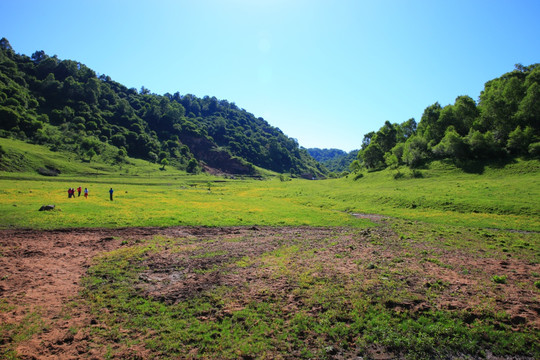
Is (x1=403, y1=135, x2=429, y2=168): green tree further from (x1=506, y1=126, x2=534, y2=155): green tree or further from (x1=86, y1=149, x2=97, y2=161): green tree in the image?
(x1=86, y1=149, x2=97, y2=161): green tree

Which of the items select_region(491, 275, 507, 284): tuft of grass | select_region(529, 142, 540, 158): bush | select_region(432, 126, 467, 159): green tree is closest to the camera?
select_region(491, 275, 507, 284): tuft of grass

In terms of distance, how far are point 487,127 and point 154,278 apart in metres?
93.4

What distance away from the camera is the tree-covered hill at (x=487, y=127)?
196ft

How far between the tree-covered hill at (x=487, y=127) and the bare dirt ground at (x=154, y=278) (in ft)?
205

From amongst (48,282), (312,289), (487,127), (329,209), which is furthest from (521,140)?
(48,282)

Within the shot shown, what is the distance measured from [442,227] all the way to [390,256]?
15066 mm

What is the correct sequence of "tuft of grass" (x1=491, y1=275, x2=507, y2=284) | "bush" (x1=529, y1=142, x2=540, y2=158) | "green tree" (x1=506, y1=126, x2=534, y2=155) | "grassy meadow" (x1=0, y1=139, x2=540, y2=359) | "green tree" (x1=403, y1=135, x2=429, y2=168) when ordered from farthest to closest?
"green tree" (x1=403, y1=135, x2=429, y2=168) < "green tree" (x1=506, y1=126, x2=534, y2=155) < "bush" (x1=529, y1=142, x2=540, y2=158) < "tuft of grass" (x1=491, y1=275, x2=507, y2=284) < "grassy meadow" (x1=0, y1=139, x2=540, y2=359)

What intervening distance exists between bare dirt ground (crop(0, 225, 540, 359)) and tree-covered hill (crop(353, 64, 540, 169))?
205 ft

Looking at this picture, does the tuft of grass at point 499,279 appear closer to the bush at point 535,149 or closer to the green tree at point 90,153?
the bush at point 535,149

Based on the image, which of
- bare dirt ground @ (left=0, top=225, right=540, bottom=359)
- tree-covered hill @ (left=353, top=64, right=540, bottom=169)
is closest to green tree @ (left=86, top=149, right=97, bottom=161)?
bare dirt ground @ (left=0, top=225, right=540, bottom=359)

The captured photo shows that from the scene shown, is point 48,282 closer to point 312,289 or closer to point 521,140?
point 312,289

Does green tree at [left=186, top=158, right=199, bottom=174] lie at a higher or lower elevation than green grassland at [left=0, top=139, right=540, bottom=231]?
higher

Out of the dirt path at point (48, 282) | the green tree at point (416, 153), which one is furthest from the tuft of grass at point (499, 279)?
the green tree at point (416, 153)

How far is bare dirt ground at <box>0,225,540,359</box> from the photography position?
9.45 metres
